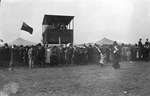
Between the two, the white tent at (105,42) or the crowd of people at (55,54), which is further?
the white tent at (105,42)

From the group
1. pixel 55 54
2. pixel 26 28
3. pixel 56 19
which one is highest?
pixel 56 19

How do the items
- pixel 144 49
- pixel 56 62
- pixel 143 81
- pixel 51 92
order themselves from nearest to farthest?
pixel 51 92, pixel 143 81, pixel 56 62, pixel 144 49

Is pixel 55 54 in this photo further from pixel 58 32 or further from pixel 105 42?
pixel 105 42

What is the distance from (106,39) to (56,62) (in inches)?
1739

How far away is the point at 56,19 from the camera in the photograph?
31.5 metres

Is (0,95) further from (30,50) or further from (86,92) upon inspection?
(30,50)

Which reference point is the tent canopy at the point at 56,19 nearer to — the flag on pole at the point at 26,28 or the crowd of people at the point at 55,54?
the crowd of people at the point at 55,54

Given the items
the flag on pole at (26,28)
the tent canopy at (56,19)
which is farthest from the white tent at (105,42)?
the flag on pole at (26,28)

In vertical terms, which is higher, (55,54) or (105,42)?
(105,42)

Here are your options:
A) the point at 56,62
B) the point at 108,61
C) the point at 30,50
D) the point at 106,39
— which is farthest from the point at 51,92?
the point at 106,39

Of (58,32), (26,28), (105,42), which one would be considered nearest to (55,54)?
(26,28)

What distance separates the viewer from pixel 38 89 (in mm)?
11320

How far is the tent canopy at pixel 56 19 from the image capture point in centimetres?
3047

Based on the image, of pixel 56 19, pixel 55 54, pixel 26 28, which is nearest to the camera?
pixel 26 28
